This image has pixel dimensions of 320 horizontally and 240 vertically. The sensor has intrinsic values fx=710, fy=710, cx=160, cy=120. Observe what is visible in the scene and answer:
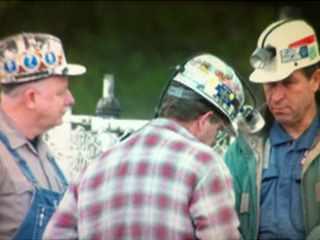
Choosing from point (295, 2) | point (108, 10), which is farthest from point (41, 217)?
point (108, 10)

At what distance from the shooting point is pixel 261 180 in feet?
7.92

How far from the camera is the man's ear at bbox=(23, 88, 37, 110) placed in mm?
2334

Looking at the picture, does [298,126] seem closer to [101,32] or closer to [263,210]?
[263,210]

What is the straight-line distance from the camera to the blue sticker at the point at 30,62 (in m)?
2.35

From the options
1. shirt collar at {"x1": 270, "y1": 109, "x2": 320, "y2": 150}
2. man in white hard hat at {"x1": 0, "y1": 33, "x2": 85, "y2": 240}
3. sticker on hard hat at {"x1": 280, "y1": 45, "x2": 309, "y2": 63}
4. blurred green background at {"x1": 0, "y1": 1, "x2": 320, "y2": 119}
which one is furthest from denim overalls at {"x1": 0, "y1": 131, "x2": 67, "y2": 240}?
blurred green background at {"x1": 0, "y1": 1, "x2": 320, "y2": 119}

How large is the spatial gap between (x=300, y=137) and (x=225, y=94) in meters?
0.63

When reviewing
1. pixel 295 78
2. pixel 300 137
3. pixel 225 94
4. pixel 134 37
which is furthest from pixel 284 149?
pixel 134 37

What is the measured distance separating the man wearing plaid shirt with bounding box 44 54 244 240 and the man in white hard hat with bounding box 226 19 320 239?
0.60 meters

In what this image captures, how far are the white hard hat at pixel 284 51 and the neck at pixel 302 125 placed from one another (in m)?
0.17

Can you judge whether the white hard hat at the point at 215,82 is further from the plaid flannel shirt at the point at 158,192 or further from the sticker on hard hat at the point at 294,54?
the sticker on hard hat at the point at 294,54

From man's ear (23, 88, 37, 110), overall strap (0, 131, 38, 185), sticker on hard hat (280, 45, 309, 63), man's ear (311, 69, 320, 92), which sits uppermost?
sticker on hard hat (280, 45, 309, 63)

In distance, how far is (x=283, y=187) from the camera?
2.38 metres

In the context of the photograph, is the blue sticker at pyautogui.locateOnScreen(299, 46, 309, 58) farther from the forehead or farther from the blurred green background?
the blurred green background

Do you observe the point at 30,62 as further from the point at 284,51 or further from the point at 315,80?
the point at 315,80
